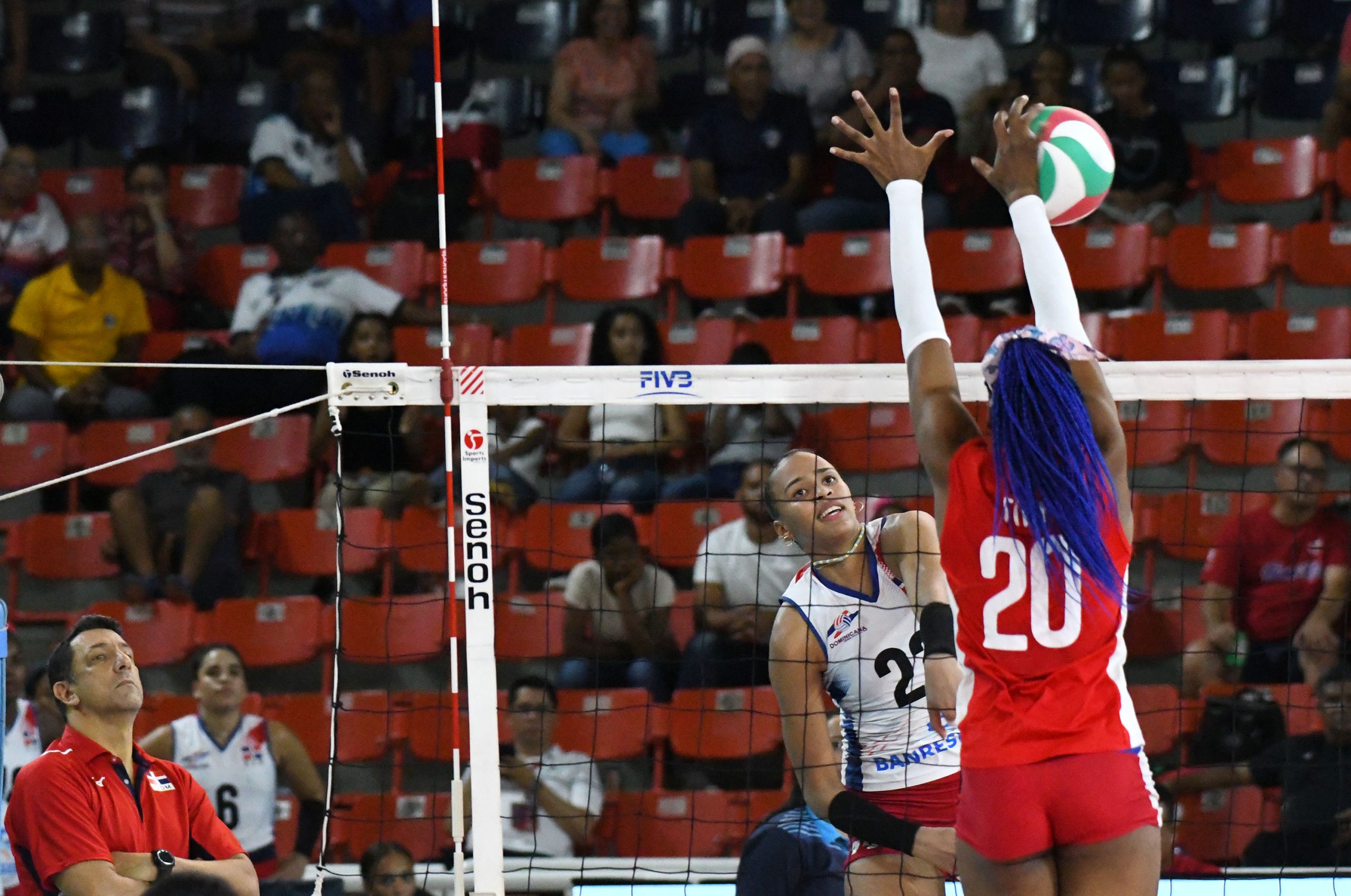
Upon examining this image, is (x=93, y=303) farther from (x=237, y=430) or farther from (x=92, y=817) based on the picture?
(x=92, y=817)

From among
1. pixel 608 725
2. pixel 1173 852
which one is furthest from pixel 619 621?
pixel 1173 852

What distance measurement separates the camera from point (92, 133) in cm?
1073

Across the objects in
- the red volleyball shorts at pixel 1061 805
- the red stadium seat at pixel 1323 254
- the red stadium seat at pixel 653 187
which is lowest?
the red volleyball shorts at pixel 1061 805

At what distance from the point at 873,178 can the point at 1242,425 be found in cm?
271

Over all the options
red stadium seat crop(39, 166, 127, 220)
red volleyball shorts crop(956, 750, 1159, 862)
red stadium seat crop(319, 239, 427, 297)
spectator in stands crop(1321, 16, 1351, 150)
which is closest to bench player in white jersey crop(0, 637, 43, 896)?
red stadium seat crop(319, 239, 427, 297)

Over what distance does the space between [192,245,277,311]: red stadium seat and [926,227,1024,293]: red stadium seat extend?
412 centimetres

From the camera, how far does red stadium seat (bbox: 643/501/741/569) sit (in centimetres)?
801

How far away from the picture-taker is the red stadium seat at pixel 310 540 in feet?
27.3

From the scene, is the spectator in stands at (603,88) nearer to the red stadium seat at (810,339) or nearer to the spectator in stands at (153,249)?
the red stadium seat at (810,339)

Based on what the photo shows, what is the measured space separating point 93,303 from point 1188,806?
6.85m

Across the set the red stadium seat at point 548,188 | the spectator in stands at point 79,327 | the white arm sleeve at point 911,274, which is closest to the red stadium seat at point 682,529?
the red stadium seat at point 548,188

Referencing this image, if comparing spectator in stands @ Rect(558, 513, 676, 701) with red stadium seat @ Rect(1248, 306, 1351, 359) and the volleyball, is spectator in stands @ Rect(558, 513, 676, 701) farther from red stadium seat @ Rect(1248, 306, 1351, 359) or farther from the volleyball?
the volleyball

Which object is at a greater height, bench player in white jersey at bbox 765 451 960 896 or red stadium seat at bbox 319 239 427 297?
red stadium seat at bbox 319 239 427 297

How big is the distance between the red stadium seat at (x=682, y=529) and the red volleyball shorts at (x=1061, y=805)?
4.96 meters
